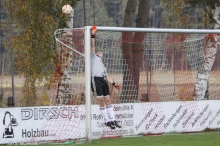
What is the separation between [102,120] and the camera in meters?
19.7

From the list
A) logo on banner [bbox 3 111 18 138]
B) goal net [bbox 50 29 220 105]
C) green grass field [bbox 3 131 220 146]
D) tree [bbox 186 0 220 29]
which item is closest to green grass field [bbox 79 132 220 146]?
green grass field [bbox 3 131 220 146]

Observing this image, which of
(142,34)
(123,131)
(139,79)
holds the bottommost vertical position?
(123,131)

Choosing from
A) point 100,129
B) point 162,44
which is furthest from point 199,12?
point 100,129

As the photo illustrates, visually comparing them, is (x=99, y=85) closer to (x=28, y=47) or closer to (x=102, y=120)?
(x=102, y=120)

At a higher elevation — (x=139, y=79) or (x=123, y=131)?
(x=139, y=79)

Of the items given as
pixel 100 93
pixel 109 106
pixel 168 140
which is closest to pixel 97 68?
pixel 100 93

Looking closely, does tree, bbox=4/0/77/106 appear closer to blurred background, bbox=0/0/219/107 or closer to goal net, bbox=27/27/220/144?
blurred background, bbox=0/0/219/107

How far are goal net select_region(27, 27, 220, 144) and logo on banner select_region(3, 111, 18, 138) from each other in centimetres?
73

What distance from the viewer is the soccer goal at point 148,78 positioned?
749 inches

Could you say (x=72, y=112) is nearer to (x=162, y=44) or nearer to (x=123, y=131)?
(x=123, y=131)

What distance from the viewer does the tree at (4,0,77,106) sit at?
22641 millimetres

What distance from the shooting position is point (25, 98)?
2247 cm

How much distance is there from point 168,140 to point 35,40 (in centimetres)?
655

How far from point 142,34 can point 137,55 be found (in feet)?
2.00
